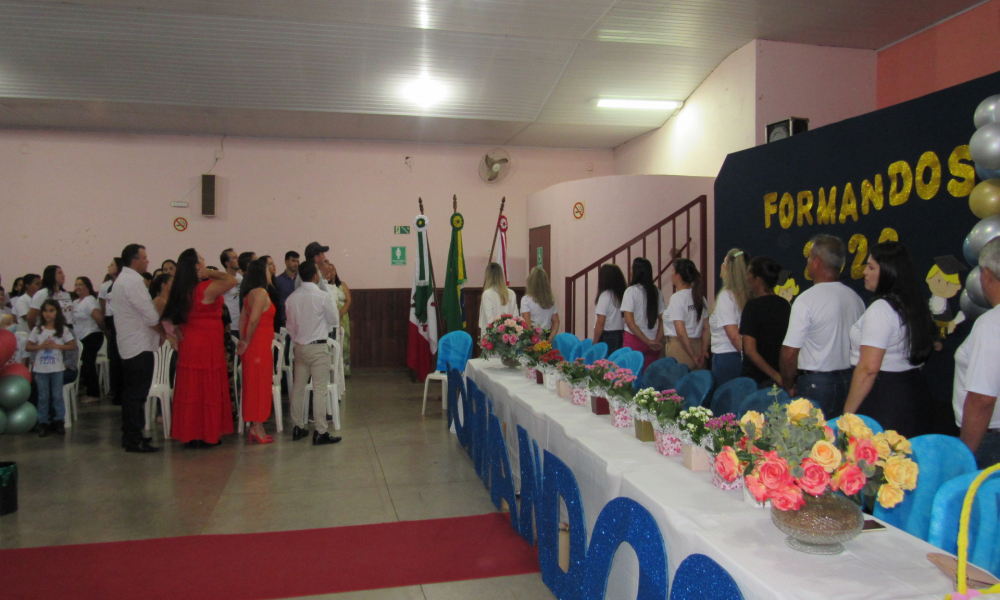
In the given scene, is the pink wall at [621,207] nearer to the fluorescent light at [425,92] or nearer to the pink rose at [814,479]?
the fluorescent light at [425,92]

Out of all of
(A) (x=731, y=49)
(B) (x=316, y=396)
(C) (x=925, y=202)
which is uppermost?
(A) (x=731, y=49)

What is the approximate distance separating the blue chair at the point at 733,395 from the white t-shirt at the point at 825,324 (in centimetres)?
34

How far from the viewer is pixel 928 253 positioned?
4.20m

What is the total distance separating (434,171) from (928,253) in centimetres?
730

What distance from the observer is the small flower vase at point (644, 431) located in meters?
2.66

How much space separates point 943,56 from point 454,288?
5.60 meters

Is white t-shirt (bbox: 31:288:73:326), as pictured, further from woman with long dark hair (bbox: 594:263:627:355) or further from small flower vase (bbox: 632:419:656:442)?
small flower vase (bbox: 632:419:656:442)

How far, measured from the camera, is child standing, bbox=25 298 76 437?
18.7 ft

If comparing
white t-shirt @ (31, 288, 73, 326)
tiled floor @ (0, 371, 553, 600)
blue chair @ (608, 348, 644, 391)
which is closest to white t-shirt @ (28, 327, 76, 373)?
white t-shirt @ (31, 288, 73, 326)

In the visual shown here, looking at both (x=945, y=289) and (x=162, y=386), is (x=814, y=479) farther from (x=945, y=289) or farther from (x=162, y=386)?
(x=162, y=386)

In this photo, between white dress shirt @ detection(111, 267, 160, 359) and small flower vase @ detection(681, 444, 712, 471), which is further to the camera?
white dress shirt @ detection(111, 267, 160, 359)

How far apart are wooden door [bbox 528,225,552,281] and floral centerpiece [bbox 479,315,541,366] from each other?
3.82 m

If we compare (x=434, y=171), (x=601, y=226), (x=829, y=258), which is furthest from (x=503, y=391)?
(x=434, y=171)

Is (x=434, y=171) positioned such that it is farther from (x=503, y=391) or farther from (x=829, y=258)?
(x=829, y=258)
